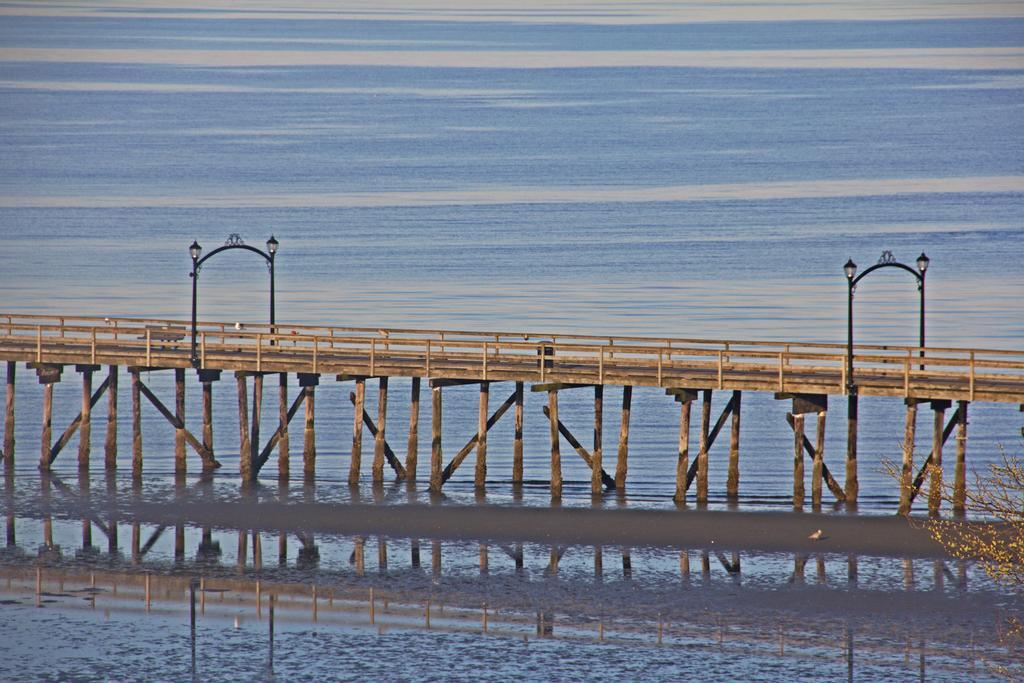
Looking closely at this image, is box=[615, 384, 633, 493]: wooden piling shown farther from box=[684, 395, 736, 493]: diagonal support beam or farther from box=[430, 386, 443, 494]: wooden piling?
box=[430, 386, 443, 494]: wooden piling

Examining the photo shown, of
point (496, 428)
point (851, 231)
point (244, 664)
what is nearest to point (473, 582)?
point (244, 664)

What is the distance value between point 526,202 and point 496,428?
74.5 meters

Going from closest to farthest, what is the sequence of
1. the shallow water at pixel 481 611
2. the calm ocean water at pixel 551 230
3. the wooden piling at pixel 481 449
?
1. the shallow water at pixel 481 611
2. the wooden piling at pixel 481 449
3. the calm ocean water at pixel 551 230

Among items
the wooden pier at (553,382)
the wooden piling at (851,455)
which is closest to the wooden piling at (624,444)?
the wooden pier at (553,382)

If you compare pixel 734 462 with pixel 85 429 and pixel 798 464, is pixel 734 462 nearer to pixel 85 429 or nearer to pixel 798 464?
pixel 798 464

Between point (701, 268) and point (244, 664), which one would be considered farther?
point (701, 268)

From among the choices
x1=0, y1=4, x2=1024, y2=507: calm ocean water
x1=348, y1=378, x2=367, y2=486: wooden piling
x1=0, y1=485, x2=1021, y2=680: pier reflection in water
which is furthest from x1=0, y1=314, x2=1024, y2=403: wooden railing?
x1=0, y1=485, x2=1021, y2=680: pier reflection in water

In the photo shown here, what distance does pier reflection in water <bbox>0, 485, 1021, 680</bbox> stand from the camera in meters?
27.4

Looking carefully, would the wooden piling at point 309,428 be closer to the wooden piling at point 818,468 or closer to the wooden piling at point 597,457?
the wooden piling at point 597,457

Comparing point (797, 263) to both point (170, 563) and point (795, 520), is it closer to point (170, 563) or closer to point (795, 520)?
point (795, 520)

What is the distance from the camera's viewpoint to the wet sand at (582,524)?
114ft

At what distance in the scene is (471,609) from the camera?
3042 centimetres

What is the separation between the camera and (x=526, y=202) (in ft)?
421

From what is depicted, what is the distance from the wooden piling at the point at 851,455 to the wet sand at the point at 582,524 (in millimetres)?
1745
